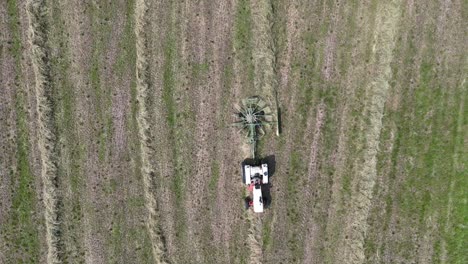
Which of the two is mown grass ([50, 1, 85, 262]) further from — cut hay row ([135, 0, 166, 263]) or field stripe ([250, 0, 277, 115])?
field stripe ([250, 0, 277, 115])

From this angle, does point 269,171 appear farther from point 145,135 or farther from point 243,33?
point 243,33

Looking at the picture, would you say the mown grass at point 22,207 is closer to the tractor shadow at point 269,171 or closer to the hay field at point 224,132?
the hay field at point 224,132

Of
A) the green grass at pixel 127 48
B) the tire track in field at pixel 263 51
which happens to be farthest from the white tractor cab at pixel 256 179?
the green grass at pixel 127 48

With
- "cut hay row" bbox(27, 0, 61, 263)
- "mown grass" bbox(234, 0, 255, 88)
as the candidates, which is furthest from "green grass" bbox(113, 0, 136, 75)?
"mown grass" bbox(234, 0, 255, 88)

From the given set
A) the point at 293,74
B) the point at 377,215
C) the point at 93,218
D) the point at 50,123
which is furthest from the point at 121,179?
the point at 377,215

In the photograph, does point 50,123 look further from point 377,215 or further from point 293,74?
point 377,215

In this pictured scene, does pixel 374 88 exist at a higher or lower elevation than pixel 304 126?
higher

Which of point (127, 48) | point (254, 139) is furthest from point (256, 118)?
point (127, 48)
